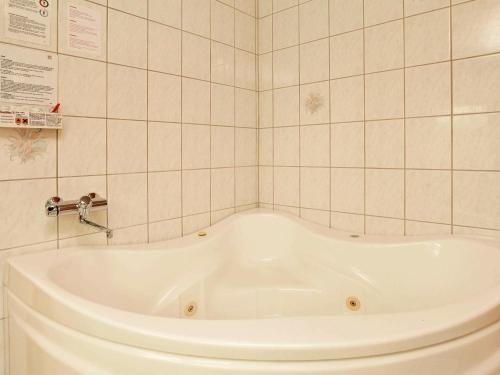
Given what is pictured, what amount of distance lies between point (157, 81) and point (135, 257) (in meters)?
0.76

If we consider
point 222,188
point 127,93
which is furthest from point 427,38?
point 127,93

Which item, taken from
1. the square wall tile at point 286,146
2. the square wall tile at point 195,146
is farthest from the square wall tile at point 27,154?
the square wall tile at point 286,146

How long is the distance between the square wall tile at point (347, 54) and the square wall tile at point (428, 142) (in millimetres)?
372

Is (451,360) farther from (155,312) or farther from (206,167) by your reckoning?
(206,167)

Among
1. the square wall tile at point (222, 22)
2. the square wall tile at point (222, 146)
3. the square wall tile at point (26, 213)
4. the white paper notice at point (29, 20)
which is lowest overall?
the square wall tile at point (26, 213)

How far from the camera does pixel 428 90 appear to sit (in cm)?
129

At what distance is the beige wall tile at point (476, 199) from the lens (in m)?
1.18

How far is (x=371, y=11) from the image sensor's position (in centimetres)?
143

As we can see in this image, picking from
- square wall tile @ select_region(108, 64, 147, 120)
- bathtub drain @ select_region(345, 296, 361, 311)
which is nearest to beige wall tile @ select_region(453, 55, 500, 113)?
bathtub drain @ select_region(345, 296, 361, 311)

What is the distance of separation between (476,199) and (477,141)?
0.23 meters

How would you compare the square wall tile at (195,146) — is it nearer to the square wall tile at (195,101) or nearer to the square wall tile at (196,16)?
the square wall tile at (195,101)

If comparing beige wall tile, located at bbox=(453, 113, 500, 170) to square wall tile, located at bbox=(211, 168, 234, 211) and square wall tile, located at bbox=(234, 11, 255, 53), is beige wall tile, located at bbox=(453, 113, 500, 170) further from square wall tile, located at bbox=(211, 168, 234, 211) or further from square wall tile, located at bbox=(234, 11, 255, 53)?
square wall tile, located at bbox=(234, 11, 255, 53)

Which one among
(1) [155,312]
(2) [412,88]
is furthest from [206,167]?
(2) [412,88]

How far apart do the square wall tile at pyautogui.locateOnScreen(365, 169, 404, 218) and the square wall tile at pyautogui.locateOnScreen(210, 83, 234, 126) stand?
79 centimetres
